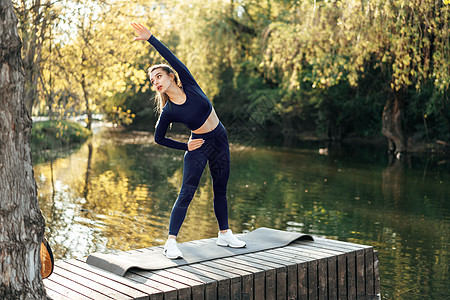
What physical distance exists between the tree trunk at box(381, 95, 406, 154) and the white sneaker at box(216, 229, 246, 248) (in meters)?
20.6

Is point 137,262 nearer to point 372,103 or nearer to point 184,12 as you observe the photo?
point 184,12

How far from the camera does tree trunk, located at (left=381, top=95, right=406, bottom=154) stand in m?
25.0

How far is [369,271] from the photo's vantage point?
591 centimetres

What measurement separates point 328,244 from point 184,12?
2252cm

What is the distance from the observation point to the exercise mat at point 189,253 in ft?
16.4

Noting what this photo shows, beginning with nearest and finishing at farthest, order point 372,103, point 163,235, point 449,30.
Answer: point 163,235
point 449,30
point 372,103

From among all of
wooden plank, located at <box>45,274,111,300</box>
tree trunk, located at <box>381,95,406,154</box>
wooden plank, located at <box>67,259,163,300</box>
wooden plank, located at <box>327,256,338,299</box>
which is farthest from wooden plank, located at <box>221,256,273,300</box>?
tree trunk, located at <box>381,95,406,154</box>

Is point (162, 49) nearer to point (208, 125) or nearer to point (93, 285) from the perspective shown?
point (208, 125)

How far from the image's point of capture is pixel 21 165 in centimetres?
377

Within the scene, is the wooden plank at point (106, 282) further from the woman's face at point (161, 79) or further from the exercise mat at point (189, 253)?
the woman's face at point (161, 79)

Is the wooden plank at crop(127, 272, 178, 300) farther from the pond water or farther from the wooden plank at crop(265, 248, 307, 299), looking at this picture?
the pond water

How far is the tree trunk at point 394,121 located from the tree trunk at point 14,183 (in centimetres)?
2288

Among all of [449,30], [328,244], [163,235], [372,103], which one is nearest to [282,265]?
[328,244]

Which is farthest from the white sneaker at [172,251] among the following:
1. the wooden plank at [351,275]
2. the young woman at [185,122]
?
the wooden plank at [351,275]
